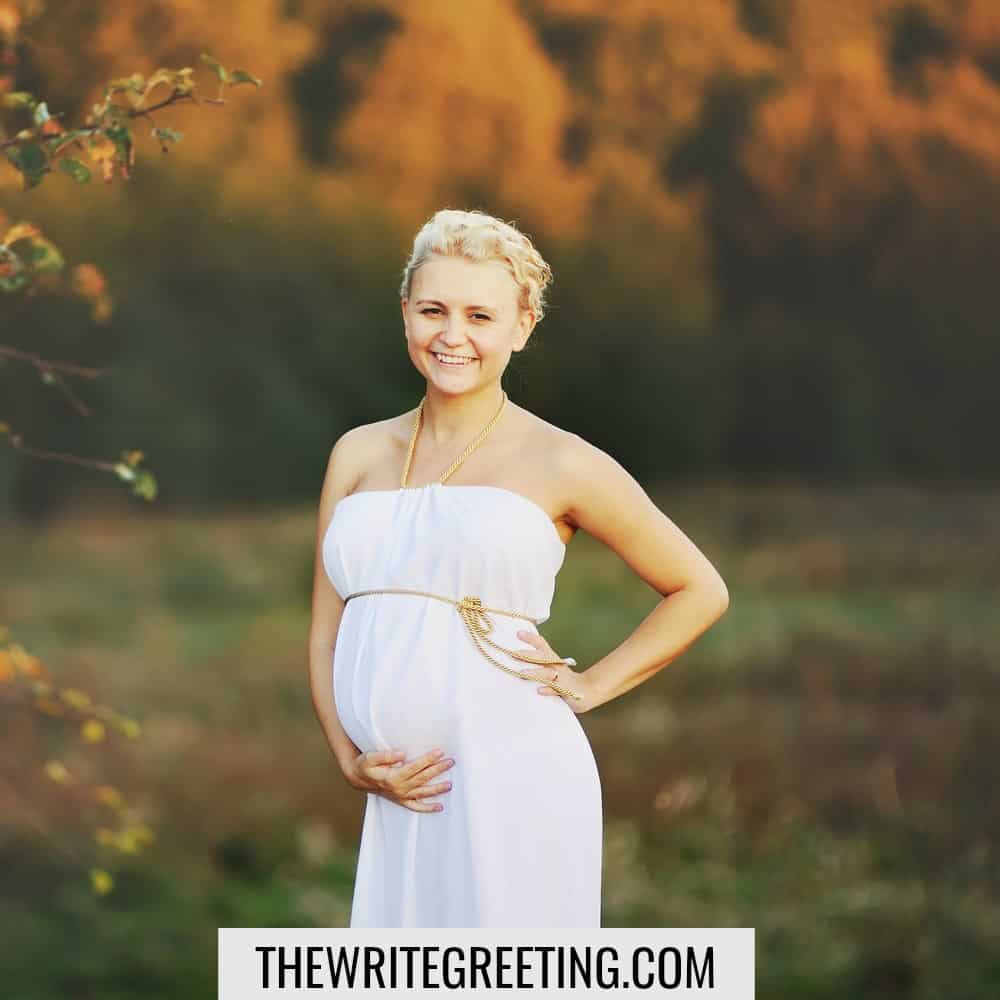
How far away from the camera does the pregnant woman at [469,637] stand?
85.0 inches

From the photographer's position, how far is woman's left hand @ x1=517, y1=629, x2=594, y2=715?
7.28ft

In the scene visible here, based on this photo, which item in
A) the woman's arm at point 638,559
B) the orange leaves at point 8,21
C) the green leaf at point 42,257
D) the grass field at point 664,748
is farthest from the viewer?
the grass field at point 664,748

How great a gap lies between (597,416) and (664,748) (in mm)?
1051

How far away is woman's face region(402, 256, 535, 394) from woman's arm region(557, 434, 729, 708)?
0.55 feet

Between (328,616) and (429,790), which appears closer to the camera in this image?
(429,790)

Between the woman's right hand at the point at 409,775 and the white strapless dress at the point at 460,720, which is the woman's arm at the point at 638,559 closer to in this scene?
the white strapless dress at the point at 460,720

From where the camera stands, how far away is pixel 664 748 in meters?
5.10

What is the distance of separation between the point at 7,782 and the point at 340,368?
1644mm

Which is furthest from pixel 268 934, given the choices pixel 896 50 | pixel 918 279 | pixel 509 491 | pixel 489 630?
pixel 896 50

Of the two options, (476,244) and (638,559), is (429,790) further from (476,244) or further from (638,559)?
(476,244)

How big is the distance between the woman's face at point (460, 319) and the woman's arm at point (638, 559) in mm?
167

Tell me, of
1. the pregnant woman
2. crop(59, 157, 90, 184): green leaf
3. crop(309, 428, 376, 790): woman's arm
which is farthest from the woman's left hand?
crop(59, 157, 90, 184): green leaf

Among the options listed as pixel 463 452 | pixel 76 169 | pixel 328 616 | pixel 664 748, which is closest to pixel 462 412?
pixel 463 452

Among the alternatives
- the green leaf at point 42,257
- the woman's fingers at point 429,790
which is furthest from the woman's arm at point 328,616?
the green leaf at point 42,257
